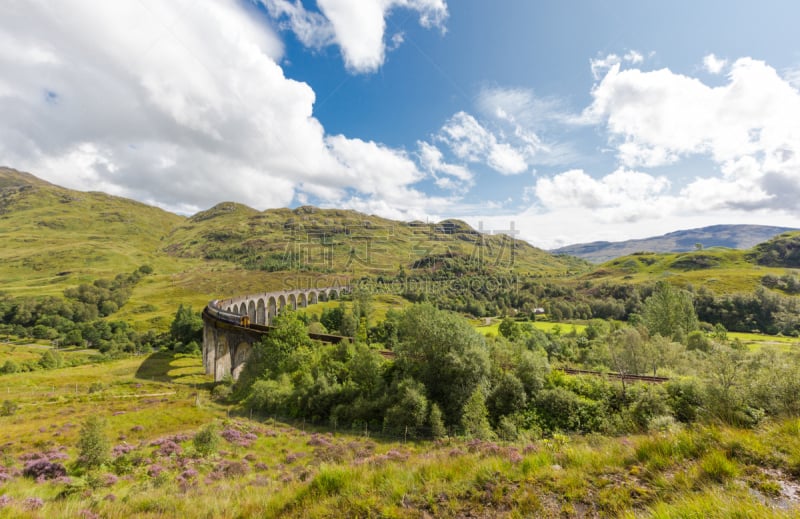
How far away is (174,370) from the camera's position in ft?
207

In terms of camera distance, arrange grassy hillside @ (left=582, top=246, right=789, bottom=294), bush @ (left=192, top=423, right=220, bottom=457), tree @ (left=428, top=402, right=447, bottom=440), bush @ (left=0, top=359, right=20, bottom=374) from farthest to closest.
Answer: grassy hillside @ (left=582, top=246, right=789, bottom=294) → bush @ (left=0, top=359, right=20, bottom=374) → tree @ (left=428, top=402, right=447, bottom=440) → bush @ (left=192, top=423, right=220, bottom=457)

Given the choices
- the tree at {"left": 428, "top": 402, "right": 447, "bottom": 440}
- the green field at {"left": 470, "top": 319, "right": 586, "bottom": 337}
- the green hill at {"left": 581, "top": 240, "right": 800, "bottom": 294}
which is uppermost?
the green hill at {"left": 581, "top": 240, "right": 800, "bottom": 294}

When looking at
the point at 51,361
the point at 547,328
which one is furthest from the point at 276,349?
the point at 547,328

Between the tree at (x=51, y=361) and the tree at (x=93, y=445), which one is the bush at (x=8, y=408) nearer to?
the tree at (x=93, y=445)

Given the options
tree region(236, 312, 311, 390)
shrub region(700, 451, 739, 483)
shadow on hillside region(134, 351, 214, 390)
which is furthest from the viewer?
shadow on hillside region(134, 351, 214, 390)

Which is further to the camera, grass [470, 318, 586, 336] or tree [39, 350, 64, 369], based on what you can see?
grass [470, 318, 586, 336]

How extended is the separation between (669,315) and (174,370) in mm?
98390

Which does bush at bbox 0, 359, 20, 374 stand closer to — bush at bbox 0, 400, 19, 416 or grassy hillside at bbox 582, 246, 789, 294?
bush at bbox 0, 400, 19, 416

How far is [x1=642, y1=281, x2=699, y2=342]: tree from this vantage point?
56091 millimetres

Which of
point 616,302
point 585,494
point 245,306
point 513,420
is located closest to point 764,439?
point 585,494

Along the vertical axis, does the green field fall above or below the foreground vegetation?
below

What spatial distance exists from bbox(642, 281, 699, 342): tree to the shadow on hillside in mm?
79721

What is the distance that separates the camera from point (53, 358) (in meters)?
70.2

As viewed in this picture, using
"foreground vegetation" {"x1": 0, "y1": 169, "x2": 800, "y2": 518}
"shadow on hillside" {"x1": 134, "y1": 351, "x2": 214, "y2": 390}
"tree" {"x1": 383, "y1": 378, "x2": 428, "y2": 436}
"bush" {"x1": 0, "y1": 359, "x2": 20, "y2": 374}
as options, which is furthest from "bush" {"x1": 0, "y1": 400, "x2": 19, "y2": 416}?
"tree" {"x1": 383, "y1": 378, "x2": 428, "y2": 436}
